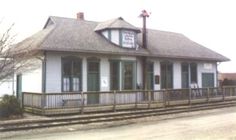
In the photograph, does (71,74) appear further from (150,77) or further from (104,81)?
(150,77)

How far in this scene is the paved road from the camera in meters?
14.5

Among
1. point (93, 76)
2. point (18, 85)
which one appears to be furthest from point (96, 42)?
point (18, 85)

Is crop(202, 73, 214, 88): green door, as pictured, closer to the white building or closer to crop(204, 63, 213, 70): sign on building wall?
the white building

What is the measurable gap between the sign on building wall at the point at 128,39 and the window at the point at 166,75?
324 centimetres

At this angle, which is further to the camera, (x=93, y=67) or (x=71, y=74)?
(x=93, y=67)

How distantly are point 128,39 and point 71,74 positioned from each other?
204 inches

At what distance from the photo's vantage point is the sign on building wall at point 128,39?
82.9 feet

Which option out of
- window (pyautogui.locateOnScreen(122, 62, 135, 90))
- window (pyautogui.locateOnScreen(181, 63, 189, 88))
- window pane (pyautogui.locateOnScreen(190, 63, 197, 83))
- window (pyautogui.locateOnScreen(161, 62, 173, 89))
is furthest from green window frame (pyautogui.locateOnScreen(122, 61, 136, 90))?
window pane (pyautogui.locateOnScreen(190, 63, 197, 83))

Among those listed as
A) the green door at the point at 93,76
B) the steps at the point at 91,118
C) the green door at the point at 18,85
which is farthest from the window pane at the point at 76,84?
the green door at the point at 18,85

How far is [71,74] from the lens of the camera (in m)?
22.2

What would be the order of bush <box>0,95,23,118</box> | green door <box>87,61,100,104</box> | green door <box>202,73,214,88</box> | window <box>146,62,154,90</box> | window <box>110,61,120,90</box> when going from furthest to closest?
green door <box>202,73,214,88</box>
window <box>146,62,154,90</box>
window <box>110,61,120,90</box>
green door <box>87,61,100,104</box>
bush <box>0,95,23,118</box>

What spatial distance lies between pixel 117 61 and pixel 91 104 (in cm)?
410

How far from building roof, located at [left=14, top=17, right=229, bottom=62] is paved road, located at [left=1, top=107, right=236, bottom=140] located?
5496mm

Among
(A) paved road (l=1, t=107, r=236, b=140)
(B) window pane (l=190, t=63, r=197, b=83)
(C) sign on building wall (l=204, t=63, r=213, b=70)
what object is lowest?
(A) paved road (l=1, t=107, r=236, b=140)
